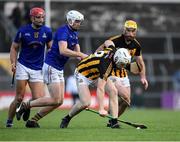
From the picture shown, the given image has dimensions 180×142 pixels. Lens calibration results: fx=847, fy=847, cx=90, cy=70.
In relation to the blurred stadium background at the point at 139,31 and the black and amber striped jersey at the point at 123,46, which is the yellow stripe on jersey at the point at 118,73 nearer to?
the black and amber striped jersey at the point at 123,46

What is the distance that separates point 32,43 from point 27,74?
0.64 metres

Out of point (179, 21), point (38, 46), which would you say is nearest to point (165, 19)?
point (179, 21)

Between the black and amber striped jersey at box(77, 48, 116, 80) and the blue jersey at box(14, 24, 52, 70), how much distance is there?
1.01 metres

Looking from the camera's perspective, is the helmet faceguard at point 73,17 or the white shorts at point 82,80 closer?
the white shorts at point 82,80

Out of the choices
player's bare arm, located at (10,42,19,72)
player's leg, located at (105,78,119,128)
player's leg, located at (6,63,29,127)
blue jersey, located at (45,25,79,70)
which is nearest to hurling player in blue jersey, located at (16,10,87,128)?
blue jersey, located at (45,25,79,70)

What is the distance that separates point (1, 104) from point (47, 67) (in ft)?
54.5

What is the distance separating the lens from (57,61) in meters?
17.1

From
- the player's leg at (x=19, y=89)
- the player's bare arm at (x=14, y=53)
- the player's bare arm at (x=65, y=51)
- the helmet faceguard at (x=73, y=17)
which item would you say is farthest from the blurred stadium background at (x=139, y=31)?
the player's bare arm at (x=65, y=51)

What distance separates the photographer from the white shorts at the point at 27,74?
17.1 metres

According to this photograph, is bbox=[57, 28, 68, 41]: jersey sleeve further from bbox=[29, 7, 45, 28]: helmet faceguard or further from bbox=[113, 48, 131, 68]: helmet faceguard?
bbox=[113, 48, 131, 68]: helmet faceguard

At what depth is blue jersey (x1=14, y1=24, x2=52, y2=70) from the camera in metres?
17.0

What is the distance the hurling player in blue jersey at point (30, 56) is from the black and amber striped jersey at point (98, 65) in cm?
101

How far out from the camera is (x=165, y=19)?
141ft

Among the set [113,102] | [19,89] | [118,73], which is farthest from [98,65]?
[19,89]
